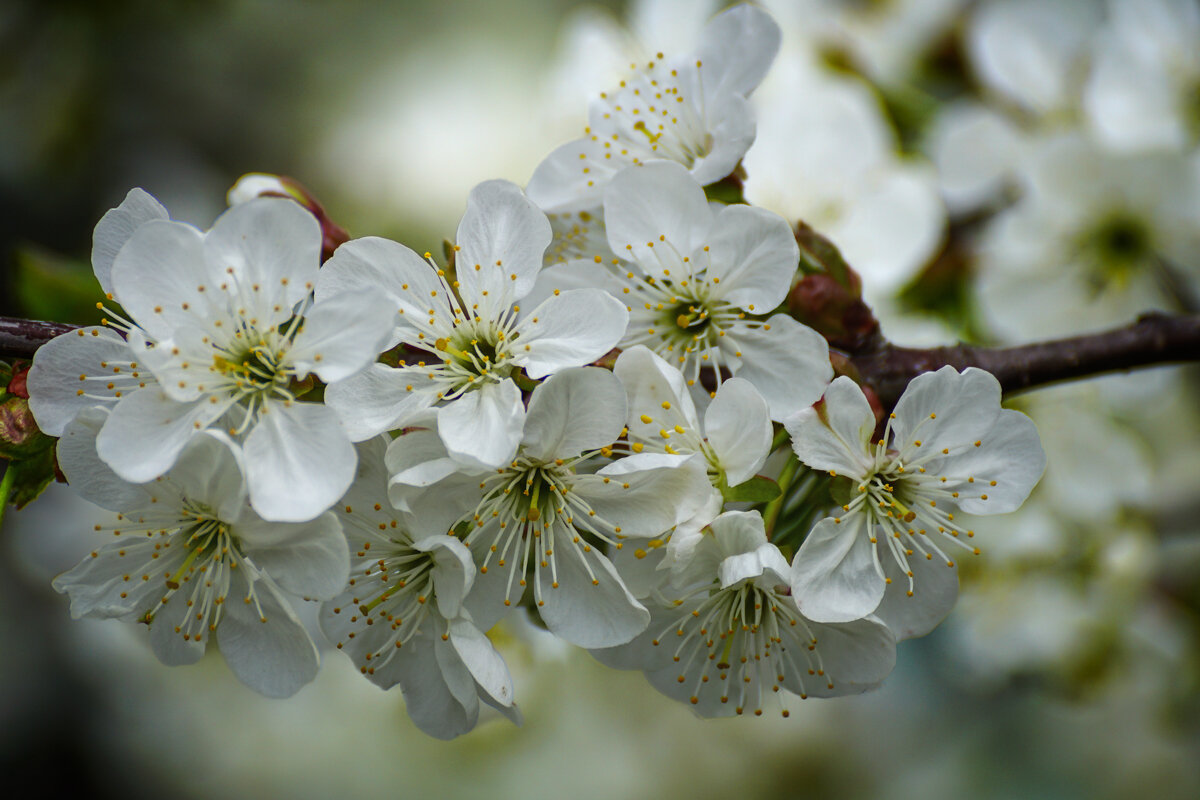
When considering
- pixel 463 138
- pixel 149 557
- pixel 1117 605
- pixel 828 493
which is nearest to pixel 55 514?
pixel 463 138

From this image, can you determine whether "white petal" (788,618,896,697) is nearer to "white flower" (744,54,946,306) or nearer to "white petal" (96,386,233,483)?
"white petal" (96,386,233,483)

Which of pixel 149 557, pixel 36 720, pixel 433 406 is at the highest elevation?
pixel 433 406

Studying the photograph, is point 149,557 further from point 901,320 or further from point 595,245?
point 901,320

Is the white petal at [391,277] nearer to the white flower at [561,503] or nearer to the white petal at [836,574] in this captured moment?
the white flower at [561,503]

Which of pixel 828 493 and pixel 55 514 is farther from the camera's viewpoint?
pixel 55 514

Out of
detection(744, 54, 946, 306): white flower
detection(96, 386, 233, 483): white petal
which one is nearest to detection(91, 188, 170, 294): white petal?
detection(96, 386, 233, 483): white petal

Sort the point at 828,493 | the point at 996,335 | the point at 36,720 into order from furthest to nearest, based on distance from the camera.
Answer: the point at 36,720
the point at 996,335
the point at 828,493

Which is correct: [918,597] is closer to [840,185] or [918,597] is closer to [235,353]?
[235,353]
